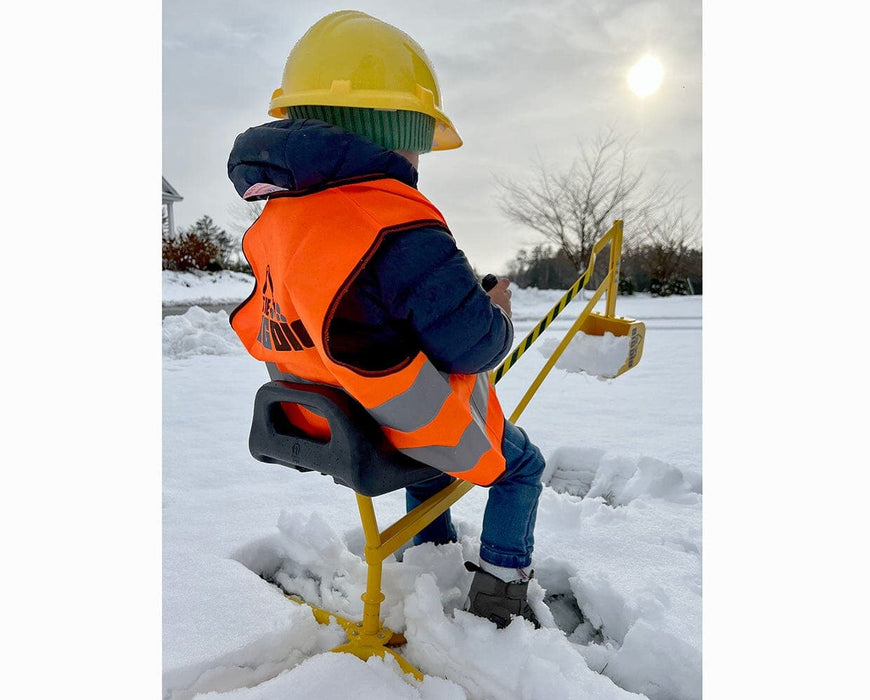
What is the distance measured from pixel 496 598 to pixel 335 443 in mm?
562

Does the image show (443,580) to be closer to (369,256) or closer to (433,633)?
(433,633)

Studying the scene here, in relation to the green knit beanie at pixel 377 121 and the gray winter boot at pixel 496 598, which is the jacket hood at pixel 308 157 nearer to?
the green knit beanie at pixel 377 121

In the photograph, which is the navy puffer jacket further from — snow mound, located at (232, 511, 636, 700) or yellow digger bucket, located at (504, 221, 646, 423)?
yellow digger bucket, located at (504, 221, 646, 423)

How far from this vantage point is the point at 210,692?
1.19 meters

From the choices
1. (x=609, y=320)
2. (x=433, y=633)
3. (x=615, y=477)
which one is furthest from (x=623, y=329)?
(x=433, y=633)

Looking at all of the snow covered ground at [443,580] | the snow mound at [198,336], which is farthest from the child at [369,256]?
the snow mound at [198,336]

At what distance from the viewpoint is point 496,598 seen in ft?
4.52

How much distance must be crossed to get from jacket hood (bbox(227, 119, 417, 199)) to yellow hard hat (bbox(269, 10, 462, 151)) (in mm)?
108

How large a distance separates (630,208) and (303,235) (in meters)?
2.67

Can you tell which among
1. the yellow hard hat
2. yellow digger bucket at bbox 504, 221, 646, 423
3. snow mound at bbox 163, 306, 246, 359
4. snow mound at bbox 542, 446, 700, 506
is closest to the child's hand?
the yellow hard hat

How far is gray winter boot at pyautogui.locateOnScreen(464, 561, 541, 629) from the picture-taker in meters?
1.36

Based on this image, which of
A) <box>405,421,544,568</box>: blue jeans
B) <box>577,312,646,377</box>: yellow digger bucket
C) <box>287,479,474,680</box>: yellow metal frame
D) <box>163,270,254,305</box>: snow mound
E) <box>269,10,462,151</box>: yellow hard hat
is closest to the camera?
<box>269,10,462,151</box>: yellow hard hat

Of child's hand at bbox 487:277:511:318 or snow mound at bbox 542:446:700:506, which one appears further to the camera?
snow mound at bbox 542:446:700:506

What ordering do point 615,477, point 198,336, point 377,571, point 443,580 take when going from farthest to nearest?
point 198,336 → point 615,477 → point 443,580 → point 377,571
